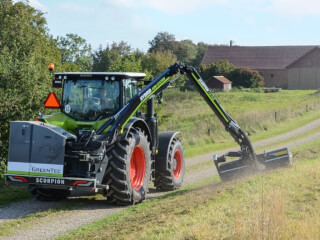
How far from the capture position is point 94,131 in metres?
10.4

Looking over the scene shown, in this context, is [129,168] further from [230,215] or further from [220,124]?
[220,124]

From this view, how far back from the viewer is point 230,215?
8.48m

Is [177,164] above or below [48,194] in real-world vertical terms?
above

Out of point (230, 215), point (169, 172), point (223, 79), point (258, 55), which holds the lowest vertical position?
point (230, 215)

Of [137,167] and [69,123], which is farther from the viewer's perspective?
[137,167]

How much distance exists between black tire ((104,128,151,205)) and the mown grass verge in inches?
12.1

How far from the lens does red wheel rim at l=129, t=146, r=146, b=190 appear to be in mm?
11180

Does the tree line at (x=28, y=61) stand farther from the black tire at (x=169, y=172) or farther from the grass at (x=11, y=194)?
the black tire at (x=169, y=172)

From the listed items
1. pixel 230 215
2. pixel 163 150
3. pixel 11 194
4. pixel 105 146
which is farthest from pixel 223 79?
pixel 230 215

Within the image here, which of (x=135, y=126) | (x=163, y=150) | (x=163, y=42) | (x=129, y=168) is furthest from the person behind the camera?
(x=163, y=42)

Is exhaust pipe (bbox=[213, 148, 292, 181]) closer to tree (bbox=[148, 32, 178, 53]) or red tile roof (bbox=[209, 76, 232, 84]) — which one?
red tile roof (bbox=[209, 76, 232, 84])

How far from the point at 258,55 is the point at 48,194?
77.0m

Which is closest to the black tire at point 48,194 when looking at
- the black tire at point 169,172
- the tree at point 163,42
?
the black tire at point 169,172

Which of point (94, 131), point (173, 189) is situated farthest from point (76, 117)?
point (173, 189)
